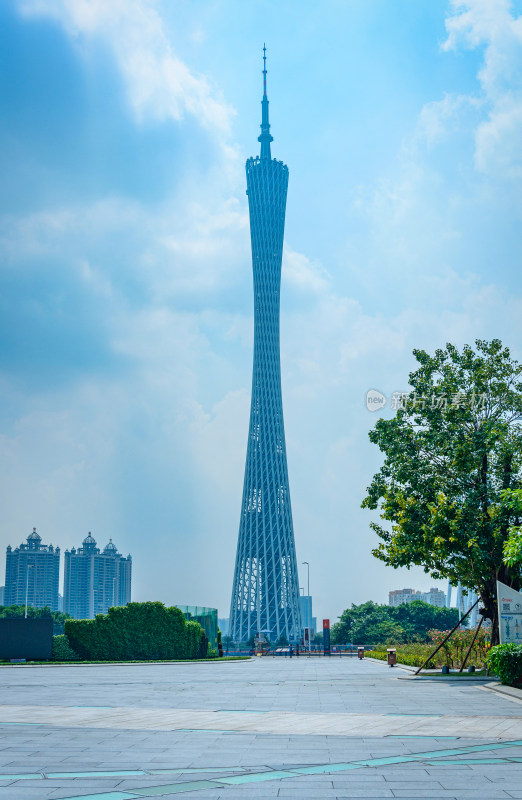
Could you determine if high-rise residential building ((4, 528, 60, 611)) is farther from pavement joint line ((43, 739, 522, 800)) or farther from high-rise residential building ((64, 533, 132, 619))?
pavement joint line ((43, 739, 522, 800))

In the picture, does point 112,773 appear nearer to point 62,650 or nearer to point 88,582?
point 62,650

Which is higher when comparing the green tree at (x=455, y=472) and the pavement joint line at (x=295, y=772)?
the green tree at (x=455, y=472)

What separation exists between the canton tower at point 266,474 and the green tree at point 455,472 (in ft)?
210

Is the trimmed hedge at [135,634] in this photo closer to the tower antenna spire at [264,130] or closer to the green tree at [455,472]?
the green tree at [455,472]

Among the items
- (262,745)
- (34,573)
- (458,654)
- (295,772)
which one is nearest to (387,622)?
(458,654)

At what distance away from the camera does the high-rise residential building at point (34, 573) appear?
561 feet

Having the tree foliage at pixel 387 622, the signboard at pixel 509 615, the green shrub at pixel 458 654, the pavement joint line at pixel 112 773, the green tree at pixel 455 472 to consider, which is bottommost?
the tree foliage at pixel 387 622

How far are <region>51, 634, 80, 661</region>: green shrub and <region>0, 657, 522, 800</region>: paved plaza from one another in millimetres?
25046

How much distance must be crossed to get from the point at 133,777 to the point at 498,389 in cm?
2141

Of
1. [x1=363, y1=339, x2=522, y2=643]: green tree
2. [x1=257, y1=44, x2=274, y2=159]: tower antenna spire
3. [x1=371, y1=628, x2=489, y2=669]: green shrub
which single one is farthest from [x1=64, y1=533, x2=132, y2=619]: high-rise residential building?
[x1=363, y1=339, x2=522, y2=643]: green tree

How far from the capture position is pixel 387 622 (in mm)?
92188

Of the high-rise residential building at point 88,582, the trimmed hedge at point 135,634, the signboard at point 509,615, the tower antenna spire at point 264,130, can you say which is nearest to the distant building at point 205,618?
the trimmed hedge at point 135,634

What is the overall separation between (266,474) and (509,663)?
240 ft

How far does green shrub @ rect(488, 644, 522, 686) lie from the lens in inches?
798
